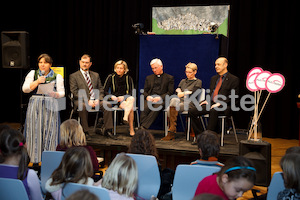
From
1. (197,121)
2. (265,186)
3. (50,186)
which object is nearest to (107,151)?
(197,121)

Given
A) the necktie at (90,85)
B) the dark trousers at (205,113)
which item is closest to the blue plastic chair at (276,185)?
the dark trousers at (205,113)

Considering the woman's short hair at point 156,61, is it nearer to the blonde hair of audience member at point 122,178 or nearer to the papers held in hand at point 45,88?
the papers held in hand at point 45,88

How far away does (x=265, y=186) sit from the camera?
4.25 meters

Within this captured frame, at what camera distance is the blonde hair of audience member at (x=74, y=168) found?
2.27 m

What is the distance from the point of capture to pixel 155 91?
6.06 m

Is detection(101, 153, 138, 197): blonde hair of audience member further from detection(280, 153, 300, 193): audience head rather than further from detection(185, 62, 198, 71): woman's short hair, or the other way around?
detection(185, 62, 198, 71): woman's short hair

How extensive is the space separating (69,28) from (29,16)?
3.78 ft

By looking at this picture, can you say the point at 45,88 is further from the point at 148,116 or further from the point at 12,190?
the point at 12,190

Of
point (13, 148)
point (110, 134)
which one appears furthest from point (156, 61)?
point (13, 148)

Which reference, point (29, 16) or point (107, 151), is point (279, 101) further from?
point (29, 16)

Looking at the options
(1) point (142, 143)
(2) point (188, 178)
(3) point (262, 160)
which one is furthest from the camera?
(3) point (262, 160)

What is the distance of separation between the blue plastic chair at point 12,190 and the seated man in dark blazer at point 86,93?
3511 millimetres

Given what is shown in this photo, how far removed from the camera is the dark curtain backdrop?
23.8 feet

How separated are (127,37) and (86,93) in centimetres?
278
